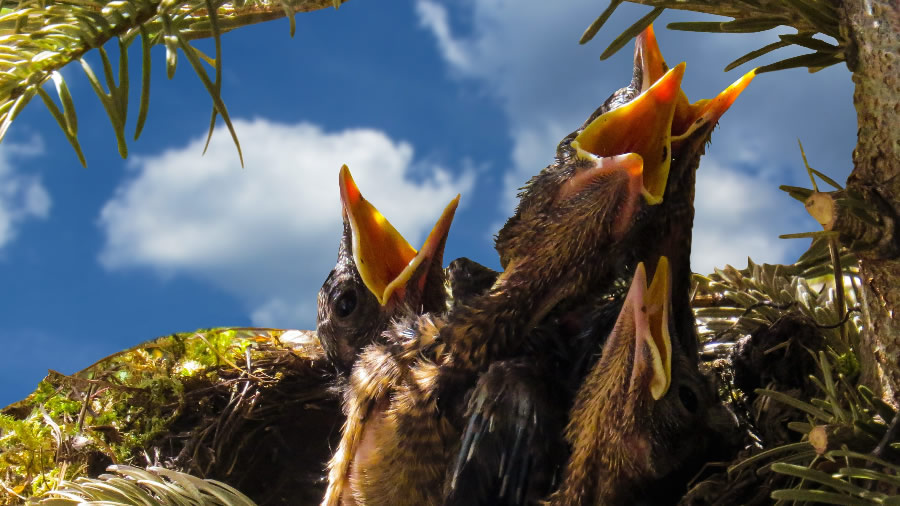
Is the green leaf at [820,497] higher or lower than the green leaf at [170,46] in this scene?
lower

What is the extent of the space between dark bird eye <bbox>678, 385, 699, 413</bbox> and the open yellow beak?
0.04 m

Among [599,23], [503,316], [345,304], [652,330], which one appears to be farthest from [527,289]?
[345,304]

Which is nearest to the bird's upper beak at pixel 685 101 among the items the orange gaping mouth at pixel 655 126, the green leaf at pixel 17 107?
the orange gaping mouth at pixel 655 126

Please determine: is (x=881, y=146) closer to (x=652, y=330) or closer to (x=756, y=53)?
(x=756, y=53)

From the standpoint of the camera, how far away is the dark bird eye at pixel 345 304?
115 cm

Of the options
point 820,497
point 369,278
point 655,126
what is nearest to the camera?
point 820,497

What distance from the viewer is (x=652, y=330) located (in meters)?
0.73

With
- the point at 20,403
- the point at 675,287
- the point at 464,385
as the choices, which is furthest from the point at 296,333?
the point at 675,287

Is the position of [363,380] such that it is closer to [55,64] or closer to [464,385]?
[464,385]

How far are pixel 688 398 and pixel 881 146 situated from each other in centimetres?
27

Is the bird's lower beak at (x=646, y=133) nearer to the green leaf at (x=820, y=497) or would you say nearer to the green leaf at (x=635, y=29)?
the green leaf at (x=635, y=29)

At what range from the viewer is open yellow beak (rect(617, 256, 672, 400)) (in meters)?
0.68

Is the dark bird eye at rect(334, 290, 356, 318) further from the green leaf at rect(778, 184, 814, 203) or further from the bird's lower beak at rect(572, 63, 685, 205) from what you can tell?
the green leaf at rect(778, 184, 814, 203)

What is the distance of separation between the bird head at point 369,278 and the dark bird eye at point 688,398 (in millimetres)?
413
